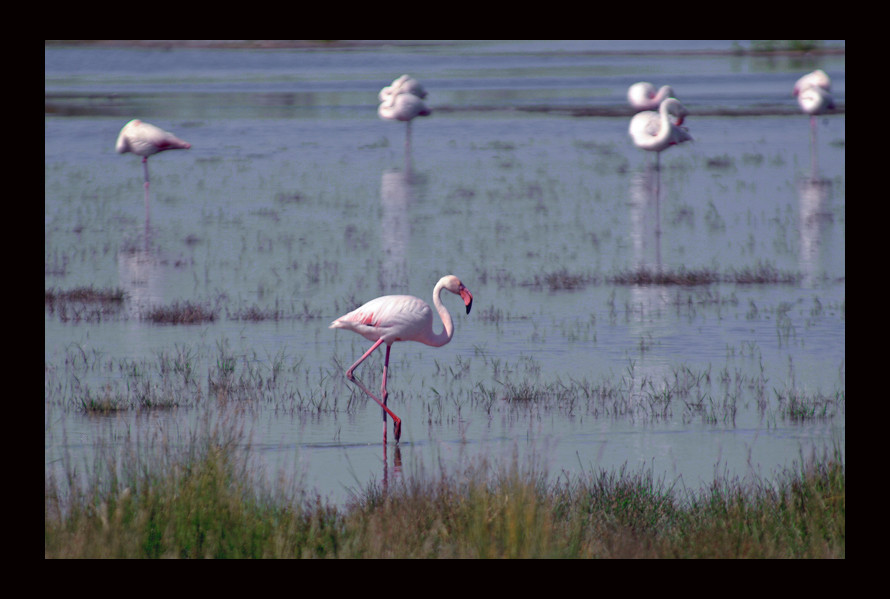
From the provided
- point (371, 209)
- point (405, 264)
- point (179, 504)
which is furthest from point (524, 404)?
point (371, 209)

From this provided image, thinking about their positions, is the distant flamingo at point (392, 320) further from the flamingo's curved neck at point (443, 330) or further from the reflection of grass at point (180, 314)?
the reflection of grass at point (180, 314)

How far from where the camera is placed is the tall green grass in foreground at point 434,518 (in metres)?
6.70

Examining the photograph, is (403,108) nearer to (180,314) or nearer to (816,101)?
(816,101)

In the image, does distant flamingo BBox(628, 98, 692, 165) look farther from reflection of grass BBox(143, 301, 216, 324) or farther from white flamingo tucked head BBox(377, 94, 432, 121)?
reflection of grass BBox(143, 301, 216, 324)

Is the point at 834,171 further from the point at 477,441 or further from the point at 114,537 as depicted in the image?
the point at 114,537

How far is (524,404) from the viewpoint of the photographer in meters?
10.5

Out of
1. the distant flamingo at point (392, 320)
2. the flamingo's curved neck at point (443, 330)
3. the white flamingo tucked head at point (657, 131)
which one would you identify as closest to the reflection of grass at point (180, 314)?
the distant flamingo at point (392, 320)

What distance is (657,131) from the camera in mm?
24016

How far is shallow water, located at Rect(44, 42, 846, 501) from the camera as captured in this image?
979cm

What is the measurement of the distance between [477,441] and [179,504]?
3027 mm

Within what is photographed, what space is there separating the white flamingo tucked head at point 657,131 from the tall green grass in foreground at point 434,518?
16.0m

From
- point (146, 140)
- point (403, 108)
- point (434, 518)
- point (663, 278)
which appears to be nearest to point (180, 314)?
point (663, 278)

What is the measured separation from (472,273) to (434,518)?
9490 mm

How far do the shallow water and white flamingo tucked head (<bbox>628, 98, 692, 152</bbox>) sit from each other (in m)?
0.86
